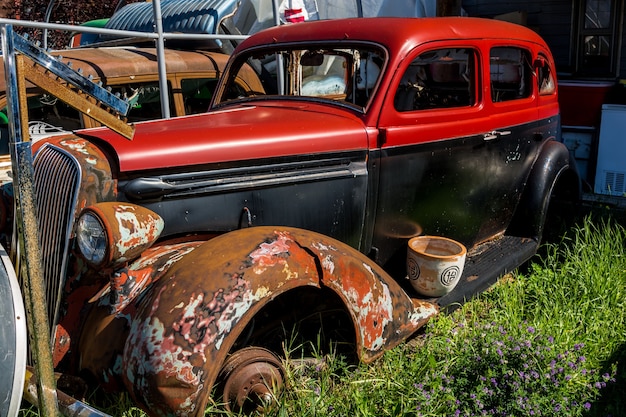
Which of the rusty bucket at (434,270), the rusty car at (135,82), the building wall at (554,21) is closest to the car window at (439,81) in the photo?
the rusty bucket at (434,270)

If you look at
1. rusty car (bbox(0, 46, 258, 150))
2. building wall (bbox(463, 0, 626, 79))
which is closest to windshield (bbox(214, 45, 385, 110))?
rusty car (bbox(0, 46, 258, 150))

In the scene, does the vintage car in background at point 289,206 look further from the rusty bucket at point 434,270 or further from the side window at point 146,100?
the side window at point 146,100

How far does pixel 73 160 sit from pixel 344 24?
5.44 ft

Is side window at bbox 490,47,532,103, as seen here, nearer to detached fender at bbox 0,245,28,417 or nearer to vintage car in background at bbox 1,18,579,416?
vintage car in background at bbox 1,18,579,416

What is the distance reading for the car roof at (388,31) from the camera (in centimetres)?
329

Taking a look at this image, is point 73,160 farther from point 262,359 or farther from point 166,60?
point 166,60

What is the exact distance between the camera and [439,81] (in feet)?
13.6

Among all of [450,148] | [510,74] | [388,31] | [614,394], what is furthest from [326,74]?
[614,394]

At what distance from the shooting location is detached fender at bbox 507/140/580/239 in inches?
159

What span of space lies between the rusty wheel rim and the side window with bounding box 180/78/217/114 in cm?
337

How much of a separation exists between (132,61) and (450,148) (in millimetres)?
2925

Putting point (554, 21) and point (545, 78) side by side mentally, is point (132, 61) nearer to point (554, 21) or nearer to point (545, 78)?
point (545, 78)

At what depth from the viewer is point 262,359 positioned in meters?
2.51

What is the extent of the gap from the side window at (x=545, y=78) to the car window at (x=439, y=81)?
59 cm
